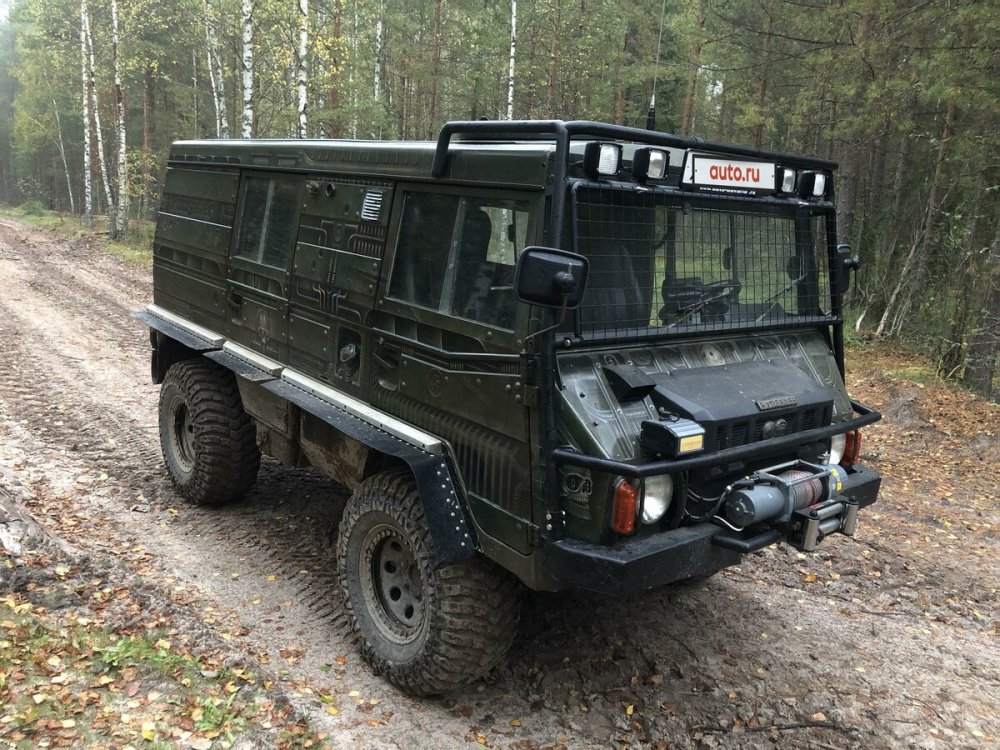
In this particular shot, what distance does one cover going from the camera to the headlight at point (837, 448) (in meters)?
4.03

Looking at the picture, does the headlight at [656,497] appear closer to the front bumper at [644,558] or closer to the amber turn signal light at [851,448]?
the front bumper at [644,558]

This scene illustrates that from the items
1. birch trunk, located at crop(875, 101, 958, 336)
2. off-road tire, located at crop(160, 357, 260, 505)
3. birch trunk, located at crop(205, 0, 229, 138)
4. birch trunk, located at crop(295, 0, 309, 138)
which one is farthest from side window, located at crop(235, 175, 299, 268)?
birch trunk, located at crop(205, 0, 229, 138)

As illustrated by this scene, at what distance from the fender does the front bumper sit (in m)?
0.48

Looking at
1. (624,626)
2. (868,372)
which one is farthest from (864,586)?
(868,372)

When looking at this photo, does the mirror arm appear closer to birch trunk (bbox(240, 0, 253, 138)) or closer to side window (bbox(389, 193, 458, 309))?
side window (bbox(389, 193, 458, 309))

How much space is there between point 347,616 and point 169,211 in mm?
3933

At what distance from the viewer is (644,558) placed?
3.04 m

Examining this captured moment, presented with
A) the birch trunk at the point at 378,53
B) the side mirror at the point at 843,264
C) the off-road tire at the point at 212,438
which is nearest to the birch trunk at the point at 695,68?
the birch trunk at the point at 378,53

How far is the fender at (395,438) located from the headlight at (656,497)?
2.64 ft

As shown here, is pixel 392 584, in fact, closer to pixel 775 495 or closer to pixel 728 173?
pixel 775 495

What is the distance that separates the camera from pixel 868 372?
1020 cm

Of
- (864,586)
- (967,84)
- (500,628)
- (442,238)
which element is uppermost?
(967,84)

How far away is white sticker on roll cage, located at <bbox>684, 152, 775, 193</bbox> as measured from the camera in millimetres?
3590

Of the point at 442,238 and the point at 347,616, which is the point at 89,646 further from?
the point at 442,238
